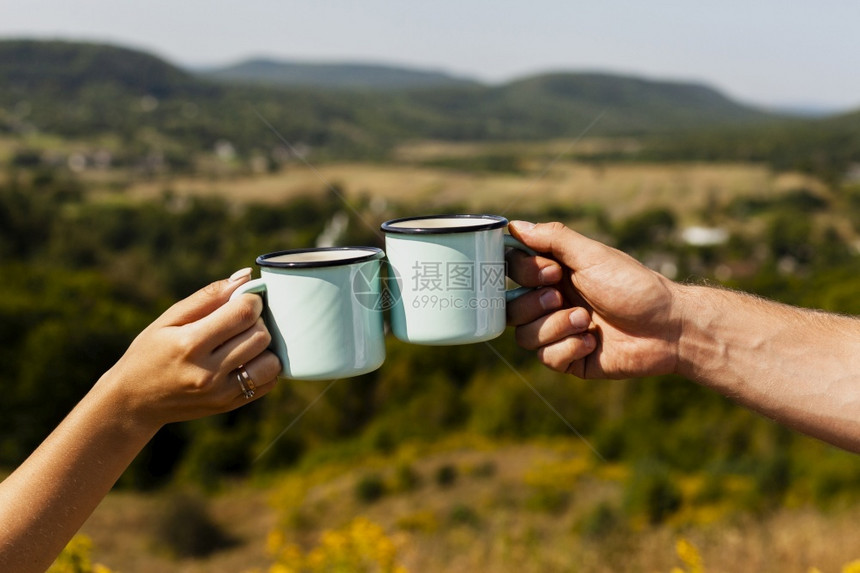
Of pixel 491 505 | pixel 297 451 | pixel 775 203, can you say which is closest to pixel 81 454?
pixel 491 505

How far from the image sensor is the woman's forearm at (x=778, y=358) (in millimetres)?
2180

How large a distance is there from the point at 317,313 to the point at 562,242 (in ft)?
3.01

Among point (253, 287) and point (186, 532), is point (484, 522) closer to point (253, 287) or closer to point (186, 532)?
point (186, 532)

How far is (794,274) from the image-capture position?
135 ft

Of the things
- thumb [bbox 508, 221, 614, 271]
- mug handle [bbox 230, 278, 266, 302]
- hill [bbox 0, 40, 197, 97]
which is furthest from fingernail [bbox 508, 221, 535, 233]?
hill [bbox 0, 40, 197, 97]

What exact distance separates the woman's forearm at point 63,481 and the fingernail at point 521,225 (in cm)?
128

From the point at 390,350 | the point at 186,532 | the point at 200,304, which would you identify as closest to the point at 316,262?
the point at 200,304

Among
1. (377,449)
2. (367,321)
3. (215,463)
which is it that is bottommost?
(215,463)

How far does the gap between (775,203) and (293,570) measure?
5918 centimetres

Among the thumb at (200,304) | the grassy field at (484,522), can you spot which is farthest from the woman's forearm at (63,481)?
the grassy field at (484,522)

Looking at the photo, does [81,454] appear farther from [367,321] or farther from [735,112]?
[735,112]

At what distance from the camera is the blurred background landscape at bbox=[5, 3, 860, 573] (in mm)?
Result: 8297

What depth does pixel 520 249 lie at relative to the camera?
2.37 meters

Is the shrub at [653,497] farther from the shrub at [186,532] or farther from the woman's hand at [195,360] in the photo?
the woman's hand at [195,360]
